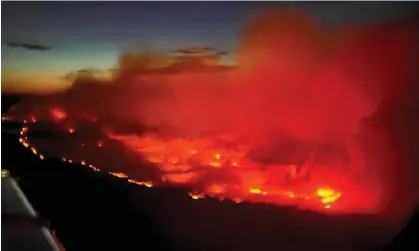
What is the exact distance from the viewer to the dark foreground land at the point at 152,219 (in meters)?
1.78

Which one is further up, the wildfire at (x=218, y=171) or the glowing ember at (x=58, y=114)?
the glowing ember at (x=58, y=114)

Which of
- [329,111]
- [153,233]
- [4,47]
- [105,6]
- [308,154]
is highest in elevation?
[105,6]

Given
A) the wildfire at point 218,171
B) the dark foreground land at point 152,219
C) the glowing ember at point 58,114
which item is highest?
the glowing ember at point 58,114

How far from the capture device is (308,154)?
1.82 metres

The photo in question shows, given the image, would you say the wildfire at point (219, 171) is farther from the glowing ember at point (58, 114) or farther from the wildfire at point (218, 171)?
the glowing ember at point (58, 114)

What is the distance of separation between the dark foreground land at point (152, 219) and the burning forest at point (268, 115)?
33 millimetres

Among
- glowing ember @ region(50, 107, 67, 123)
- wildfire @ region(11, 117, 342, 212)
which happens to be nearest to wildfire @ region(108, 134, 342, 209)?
wildfire @ region(11, 117, 342, 212)

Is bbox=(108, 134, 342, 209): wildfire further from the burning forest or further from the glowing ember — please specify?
the glowing ember

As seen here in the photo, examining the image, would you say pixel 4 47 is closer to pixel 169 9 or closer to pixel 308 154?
pixel 169 9

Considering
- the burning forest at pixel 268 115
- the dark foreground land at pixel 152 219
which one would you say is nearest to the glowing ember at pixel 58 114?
the burning forest at pixel 268 115

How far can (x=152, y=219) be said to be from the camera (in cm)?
179

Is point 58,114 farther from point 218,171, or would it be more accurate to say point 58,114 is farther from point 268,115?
point 268,115

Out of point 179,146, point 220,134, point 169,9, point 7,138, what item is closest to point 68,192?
point 7,138

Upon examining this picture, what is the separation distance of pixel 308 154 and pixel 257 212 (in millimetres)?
224
